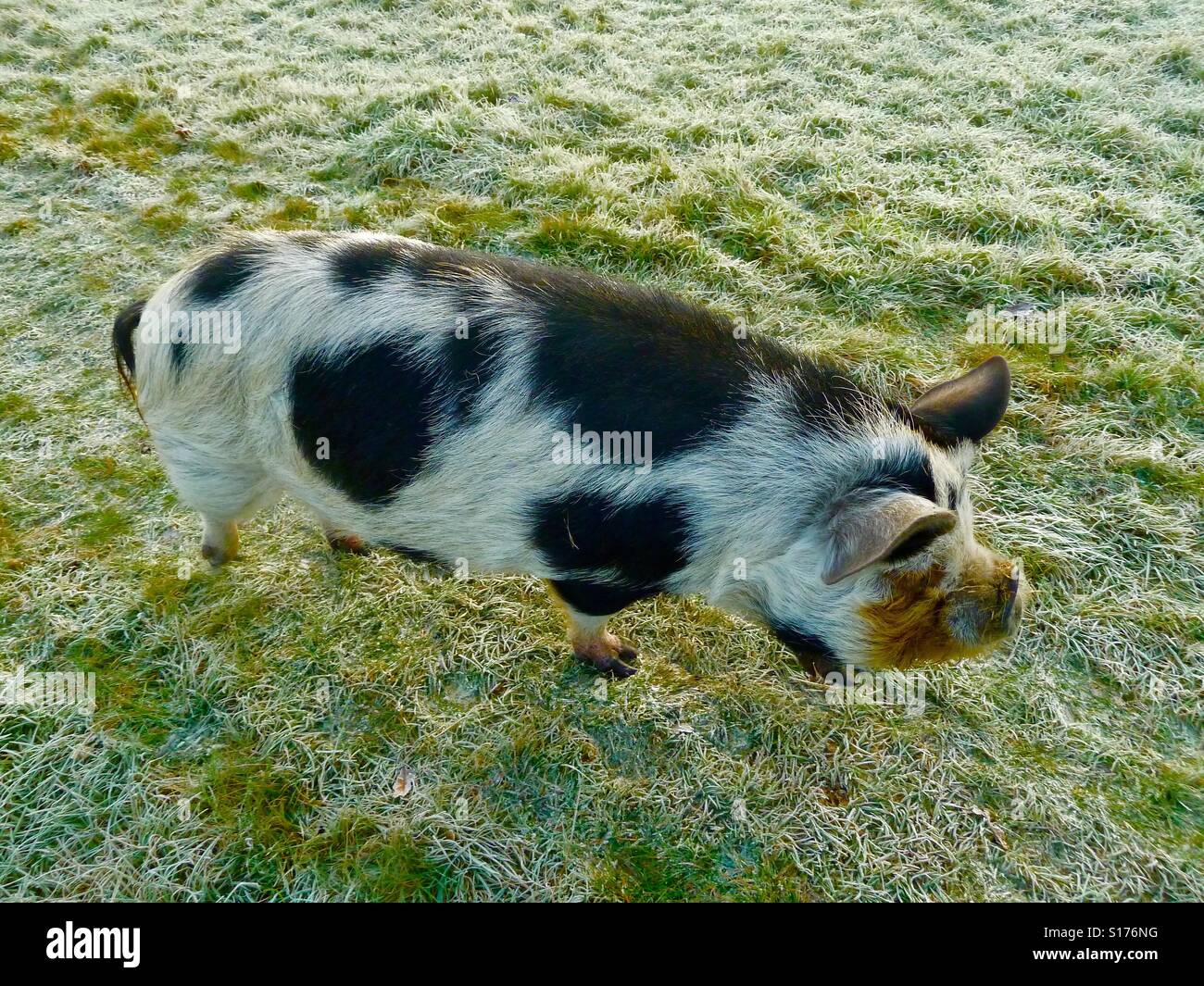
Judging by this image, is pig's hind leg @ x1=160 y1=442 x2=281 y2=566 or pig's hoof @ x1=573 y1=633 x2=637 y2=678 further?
pig's hoof @ x1=573 y1=633 x2=637 y2=678

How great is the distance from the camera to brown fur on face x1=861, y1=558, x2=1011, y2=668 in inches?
107

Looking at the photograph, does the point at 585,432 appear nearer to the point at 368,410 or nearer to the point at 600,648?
the point at 368,410

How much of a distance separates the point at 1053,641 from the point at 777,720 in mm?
1502

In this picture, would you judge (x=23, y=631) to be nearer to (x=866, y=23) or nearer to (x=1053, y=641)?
(x=1053, y=641)

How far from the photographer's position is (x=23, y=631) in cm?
376

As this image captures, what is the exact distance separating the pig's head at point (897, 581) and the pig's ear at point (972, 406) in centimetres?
10

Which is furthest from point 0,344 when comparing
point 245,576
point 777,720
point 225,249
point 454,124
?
point 777,720

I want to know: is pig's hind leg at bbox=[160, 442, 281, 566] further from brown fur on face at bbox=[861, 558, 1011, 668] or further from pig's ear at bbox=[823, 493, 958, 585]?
brown fur on face at bbox=[861, 558, 1011, 668]

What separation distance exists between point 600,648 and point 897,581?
148 cm

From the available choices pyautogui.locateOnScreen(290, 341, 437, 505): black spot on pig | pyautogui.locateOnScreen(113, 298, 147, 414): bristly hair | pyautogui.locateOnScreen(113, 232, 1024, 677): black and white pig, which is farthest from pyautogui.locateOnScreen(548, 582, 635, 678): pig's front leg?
pyautogui.locateOnScreen(113, 298, 147, 414): bristly hair

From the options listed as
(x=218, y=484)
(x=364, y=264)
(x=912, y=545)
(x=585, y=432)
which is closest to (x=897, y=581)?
(x=912, y=545)

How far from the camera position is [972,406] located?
303 cm

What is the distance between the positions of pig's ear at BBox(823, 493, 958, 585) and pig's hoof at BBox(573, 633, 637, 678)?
4.29 feet

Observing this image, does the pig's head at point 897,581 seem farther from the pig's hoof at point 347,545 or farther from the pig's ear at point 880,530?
the pig's hoof at point 347,545
